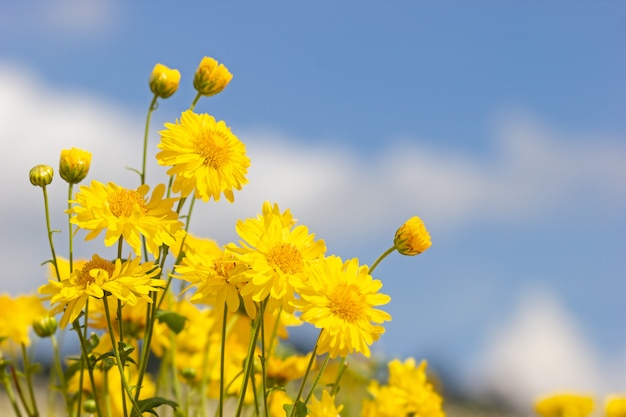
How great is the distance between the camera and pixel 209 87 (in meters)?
1.32

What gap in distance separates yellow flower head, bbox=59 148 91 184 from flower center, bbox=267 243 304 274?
379 mm

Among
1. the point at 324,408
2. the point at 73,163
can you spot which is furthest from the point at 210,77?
the point at 324,408

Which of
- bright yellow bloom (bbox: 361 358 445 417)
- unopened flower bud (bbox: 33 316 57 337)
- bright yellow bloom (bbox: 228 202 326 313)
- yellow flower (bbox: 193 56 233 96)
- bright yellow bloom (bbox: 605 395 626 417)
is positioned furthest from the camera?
bright yellow bloom (bbox: 605 395 626 417)

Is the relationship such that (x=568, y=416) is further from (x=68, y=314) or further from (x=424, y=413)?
(x=68, y=314)

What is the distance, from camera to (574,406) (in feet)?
7.09

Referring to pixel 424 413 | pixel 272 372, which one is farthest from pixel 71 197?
pixel 424 413

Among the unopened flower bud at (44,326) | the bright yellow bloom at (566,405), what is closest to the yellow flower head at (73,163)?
the unopened flower bud at (44,326)

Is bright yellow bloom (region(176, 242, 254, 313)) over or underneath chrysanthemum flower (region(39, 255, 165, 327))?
over

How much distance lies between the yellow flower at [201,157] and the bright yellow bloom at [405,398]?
0.75 meters

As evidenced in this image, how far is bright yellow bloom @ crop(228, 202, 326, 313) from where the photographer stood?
3.33 ft

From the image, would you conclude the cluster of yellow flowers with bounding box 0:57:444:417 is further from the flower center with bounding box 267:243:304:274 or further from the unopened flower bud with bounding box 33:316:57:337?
the unopened flower bud with bounding box 33:316:57:337

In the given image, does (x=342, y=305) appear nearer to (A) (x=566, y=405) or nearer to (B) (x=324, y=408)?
(B) (x=324, y=408)

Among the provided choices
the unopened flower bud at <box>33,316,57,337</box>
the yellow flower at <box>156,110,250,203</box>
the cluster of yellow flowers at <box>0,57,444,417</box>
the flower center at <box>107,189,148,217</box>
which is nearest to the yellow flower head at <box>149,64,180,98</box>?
the cluster of yellow flowers at <box>0,57,444,417</box>

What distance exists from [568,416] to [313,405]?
1.29 meters
